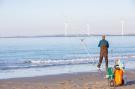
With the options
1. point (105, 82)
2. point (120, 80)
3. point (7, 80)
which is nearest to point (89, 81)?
point (105, 82)

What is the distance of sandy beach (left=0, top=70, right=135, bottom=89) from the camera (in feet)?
61.0

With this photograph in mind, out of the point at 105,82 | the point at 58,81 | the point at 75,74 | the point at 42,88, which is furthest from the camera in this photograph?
the point at 75,74

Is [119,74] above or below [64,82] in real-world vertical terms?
above

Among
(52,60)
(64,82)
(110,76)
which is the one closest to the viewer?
(110,76)

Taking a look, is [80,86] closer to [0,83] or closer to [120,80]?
[120,80]

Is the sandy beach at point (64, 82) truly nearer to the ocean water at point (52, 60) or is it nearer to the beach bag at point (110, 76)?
the beach bag at point (110, 76)

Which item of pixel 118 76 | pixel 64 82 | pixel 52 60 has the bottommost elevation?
pixel 52 60

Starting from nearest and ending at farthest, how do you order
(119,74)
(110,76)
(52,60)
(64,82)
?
1. (110,76)
2. (119,74)
3. (64,82)
4. (52,60)

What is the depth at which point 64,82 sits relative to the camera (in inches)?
800

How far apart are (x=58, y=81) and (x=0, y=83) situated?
2.70m

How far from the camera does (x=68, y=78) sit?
22109 mm

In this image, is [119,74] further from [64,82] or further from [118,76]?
[64,82]

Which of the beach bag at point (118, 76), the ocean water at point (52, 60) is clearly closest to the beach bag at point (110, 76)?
the beach bag at point (118, 76)

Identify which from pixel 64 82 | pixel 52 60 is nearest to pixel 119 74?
pixel 64 82
